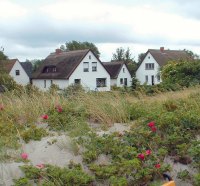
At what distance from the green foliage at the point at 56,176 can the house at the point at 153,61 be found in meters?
51.7

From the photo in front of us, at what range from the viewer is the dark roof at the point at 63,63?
150ft

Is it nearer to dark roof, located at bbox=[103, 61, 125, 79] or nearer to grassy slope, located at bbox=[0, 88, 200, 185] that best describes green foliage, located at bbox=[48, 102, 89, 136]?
grassy slope, located at bbox=[0, 88, 200, 185]

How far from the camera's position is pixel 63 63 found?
47.6 meters

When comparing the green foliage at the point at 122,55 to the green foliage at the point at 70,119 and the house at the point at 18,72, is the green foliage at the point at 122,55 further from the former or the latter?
the green foliage at the point at 70,119

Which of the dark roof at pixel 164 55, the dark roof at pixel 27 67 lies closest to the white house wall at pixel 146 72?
the dark roof at pixel 164 55

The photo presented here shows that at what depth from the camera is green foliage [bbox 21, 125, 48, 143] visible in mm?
5363

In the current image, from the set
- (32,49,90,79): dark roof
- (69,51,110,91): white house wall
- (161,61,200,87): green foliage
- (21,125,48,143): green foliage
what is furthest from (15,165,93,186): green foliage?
(69,51,110,91): white house wall

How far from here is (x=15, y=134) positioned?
5.48 m

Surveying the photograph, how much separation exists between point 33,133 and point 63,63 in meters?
42.4

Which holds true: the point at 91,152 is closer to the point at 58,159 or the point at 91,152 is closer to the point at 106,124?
the point at 58,159

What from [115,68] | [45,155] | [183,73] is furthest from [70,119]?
[115,68]

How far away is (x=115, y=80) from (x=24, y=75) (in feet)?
44.5

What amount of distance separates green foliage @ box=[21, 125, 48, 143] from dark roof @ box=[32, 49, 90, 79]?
128ft

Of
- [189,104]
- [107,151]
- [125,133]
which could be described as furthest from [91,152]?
[189,104]
